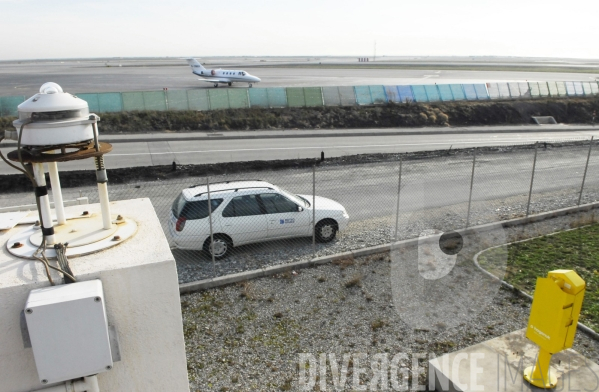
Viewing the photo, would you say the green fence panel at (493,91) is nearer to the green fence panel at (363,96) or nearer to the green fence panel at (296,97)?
the green fence panel at (363,96)

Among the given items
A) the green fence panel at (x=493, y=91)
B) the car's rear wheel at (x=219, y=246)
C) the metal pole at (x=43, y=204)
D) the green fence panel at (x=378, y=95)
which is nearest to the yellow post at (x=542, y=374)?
the metal pole at (x=43, y=204)

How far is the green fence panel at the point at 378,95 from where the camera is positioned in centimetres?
3728

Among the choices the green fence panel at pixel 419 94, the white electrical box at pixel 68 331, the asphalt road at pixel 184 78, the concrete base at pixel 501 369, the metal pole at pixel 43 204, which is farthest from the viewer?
the asphalt road at pixel 184 78

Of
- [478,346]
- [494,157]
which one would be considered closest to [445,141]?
[494,157]

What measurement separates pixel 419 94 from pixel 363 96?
539cm

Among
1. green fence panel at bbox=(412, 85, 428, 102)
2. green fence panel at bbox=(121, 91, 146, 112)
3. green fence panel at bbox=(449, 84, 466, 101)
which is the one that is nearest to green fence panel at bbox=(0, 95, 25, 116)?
green fence panel at bbox=(121, 91, 146, 112)

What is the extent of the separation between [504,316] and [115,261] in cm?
678

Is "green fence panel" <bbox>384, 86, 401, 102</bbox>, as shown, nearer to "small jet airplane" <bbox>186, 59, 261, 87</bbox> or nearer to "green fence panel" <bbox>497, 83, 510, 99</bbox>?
"green fence panel" <bbox>497, 83, 510, 99</bbox>

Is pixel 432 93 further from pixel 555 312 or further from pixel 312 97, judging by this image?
pixel 555 312

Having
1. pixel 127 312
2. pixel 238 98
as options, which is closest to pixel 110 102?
pixel 238 98

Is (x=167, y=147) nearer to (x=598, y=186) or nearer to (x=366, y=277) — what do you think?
(x=366, y=277)

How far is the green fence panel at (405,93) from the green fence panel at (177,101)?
17588 millimetres

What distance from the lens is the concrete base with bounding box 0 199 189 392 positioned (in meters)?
3.06

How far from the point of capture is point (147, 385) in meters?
3.51
